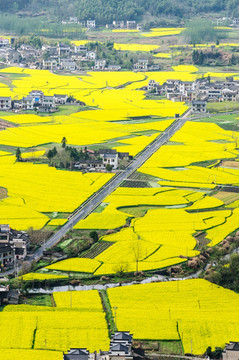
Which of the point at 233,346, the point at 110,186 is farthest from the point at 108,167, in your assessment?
the point at 233,346

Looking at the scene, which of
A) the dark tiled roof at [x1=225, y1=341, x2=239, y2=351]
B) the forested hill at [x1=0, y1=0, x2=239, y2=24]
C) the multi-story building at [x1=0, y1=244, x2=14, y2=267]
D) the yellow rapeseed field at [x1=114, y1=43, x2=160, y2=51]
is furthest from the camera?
the forested hill at [x1=0, y1=0, x2=239, y2=24]

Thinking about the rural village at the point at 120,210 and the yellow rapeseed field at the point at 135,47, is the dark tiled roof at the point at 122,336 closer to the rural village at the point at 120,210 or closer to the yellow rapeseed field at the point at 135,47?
the rural village at the point at 120,210

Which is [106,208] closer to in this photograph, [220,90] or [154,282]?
[154,282]

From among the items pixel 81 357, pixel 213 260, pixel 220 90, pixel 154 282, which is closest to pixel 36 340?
pixel 81 357

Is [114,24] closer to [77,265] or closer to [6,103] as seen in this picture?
[6,103]

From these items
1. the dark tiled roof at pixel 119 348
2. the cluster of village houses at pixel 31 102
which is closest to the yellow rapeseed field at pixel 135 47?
the cluster of village houses at pixel 31 102

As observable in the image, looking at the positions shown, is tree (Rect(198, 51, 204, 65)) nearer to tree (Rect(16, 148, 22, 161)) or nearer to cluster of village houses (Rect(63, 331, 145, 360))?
tree (Rect(16, 148, 22, 161))

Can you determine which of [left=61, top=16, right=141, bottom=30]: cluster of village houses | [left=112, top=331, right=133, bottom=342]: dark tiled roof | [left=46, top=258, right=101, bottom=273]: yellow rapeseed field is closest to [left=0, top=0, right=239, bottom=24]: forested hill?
[left=61, top=16, right=141, bottom=30]: cluster of village houses
